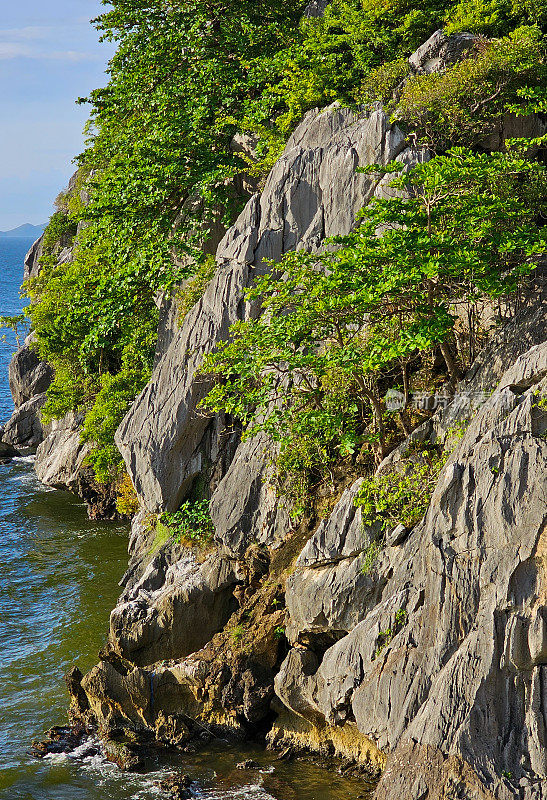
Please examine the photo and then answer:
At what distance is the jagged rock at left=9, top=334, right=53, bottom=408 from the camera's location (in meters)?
39.3

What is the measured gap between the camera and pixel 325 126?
1838 centimetres

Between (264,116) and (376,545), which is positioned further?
(264,116)

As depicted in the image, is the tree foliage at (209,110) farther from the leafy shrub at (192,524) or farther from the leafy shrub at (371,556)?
the leafy shrub at (192,524)

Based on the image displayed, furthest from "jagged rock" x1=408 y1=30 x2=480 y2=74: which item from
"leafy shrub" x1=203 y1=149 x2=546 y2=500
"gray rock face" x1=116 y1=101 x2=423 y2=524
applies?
"leafy shrub" x1=203 y1=149 x2=546 y2=500

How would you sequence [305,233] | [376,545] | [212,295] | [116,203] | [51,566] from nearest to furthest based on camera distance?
[376,545], [305,233], [212,295], [116,203], [51,566]

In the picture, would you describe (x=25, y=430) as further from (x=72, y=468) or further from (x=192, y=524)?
(x=192, y=524)

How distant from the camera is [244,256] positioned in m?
18.8

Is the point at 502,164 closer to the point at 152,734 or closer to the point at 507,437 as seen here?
the point at 507,437

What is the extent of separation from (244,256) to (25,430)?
925 inches

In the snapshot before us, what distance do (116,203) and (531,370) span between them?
50.5 feet

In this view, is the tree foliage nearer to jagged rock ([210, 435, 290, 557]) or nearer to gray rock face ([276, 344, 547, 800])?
jagged rock ([210, 435, 290, 557])

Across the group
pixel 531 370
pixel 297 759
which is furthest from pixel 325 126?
pixel 297 759

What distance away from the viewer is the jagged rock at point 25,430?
3806cm

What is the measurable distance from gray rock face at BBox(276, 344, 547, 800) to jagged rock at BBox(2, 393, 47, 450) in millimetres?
29235
